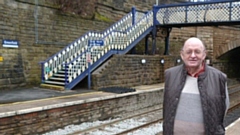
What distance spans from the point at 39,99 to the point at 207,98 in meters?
6.50

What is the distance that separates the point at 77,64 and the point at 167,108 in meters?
8.04

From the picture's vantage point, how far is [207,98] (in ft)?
6.83

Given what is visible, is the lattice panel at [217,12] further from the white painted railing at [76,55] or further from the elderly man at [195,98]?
the elderly man at [195,98]

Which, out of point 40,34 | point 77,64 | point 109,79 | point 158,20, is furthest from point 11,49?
point 158,20

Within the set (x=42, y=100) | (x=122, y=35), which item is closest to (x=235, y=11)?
(x=122, y=35)

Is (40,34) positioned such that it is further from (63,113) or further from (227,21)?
(227,21)

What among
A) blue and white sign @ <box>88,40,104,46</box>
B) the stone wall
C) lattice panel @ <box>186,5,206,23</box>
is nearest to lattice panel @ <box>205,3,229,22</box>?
lattice panel @ <box>186,5,206,23</box>

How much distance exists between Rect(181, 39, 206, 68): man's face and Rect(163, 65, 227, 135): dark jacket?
0.08m

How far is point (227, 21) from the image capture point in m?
12.8

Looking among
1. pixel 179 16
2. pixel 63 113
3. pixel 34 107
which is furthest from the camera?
pixel 179 16

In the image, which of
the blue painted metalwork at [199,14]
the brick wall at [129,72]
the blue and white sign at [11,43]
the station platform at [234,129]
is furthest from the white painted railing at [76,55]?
the station platform at [234,129]

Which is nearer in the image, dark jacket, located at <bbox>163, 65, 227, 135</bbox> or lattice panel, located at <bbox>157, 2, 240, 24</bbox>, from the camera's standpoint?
dark jacket, located at <bbox>163, 65, 227, 135</bbox>

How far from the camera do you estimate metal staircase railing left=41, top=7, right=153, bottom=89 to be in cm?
989

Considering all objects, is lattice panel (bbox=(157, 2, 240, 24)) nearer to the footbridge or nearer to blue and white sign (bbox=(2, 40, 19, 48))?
the footbridge
